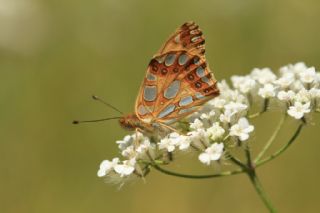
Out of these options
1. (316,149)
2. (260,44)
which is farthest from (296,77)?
(260,44)

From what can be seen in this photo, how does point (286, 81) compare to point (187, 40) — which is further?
point (286, 81)

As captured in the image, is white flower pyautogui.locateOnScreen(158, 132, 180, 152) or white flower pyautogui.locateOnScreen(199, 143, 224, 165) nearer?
white flower pyautogui.locateOnScreen(199, 143, 224, 165)

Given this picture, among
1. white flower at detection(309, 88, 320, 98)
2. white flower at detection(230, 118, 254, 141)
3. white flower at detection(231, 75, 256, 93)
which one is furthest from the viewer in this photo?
white flower at detection(231, 75, 256, 93)

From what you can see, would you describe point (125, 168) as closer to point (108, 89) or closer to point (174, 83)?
point (174, 83)

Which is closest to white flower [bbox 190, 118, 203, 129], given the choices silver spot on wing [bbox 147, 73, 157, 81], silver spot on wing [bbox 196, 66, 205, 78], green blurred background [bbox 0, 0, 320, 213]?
silver spot on wing [bbox 196, 66, 205, 78]

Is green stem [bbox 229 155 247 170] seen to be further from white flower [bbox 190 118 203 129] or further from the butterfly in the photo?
the butterfly

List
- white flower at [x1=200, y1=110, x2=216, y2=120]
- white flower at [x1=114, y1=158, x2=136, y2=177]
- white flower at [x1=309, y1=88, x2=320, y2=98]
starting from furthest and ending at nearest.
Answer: white flower at [x1=200, y1=110, x2=216, y2=120], white flower at [x1=309, y1=88, x2=320, y2=98], white flower at [x1=114, y1=158, x2=136, y2=177]

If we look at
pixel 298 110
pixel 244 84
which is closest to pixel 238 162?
pixel 298 110
